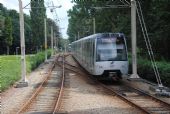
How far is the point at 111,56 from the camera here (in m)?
28.8

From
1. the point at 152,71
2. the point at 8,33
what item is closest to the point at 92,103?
the point at 152,71

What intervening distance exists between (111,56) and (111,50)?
0.38m

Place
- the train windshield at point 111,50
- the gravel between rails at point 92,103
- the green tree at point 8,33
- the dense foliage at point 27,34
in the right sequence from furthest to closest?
1. the green tree at point 8,33
2. the dense foliage at point 27,34
3. the train windshield at point 111,50
4. the gravel between rails at point 92,103

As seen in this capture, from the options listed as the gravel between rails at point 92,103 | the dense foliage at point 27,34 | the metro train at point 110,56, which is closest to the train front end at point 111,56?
the metro train at point 110,56

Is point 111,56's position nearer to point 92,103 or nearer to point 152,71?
point 152,71

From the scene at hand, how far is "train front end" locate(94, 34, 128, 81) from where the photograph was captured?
2856 centimetres

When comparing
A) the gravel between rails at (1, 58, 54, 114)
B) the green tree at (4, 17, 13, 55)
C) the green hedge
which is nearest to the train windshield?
the green hedge

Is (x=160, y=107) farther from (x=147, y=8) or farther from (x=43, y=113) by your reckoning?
(x=147, y=8)

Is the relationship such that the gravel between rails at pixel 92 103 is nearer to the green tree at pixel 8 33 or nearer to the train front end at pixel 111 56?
the train front end at pixel 111 56

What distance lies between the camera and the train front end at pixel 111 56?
28.6 metres

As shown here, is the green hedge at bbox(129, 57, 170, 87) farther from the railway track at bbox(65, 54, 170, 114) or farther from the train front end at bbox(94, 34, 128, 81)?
the railway track at bbox(65, 54, 170, 114)

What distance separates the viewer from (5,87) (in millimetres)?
26984

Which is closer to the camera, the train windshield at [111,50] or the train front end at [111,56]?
the train front end at [111,56]

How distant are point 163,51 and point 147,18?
3.26 metres
